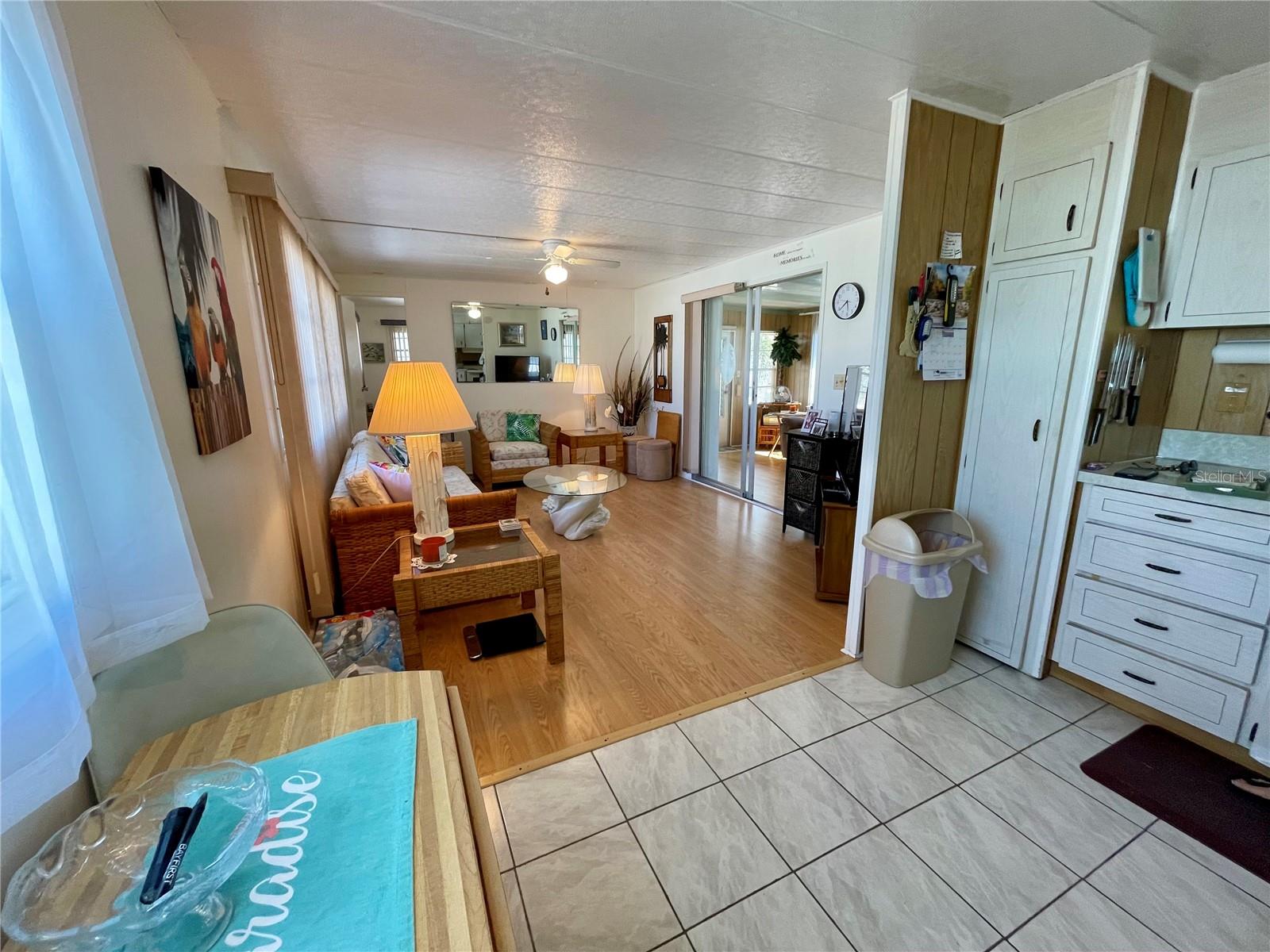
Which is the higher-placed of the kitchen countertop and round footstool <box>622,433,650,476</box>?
the kitchen countertop

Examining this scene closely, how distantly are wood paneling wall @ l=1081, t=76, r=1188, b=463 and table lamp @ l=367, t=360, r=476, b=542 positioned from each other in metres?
2.51

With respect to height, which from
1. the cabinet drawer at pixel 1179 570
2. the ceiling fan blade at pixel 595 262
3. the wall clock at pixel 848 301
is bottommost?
the cabinet drawer at pixel 1179 570

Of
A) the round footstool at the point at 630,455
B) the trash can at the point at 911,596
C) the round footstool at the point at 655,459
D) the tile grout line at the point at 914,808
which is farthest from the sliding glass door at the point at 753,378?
the tile grout line at the point at 914,808

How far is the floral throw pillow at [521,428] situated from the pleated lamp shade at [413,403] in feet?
12.9

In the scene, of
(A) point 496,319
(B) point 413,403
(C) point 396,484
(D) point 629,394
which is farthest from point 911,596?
(A) point 496,319

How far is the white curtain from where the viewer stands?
0.56 meters

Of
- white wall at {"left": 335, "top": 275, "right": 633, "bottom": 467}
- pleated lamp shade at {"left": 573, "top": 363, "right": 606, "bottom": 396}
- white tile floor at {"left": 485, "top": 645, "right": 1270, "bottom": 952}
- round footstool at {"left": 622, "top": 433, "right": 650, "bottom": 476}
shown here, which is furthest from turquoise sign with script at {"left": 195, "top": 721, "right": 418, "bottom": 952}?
white wall at {"left": 335, "top": 275, "right": 633, "bottom": 467}

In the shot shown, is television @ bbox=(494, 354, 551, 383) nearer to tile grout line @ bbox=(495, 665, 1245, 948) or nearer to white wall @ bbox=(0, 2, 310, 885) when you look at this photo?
white wall @ bbox=(0, 2, 310, 885)

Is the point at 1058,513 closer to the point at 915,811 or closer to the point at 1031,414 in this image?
the point at 1031,414

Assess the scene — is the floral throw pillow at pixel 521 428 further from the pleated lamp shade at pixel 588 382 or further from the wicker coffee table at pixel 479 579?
the wicker coffee table at pixel 479 579

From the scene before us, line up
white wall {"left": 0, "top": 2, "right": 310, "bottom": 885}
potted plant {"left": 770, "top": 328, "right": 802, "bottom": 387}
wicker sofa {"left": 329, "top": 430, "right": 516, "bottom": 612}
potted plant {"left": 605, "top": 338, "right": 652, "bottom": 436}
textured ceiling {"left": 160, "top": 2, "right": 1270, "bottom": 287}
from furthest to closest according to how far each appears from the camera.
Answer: potted plant {"left": 770, "top": 328, "right": 802, "bottom": 387}
potted plant {"left": 605, "top": 338, "right": 652, "bottom": 436}
wicker sofa {"left": 329, "top": 430, "right": 516, "bottom": 612}
textured ceiling {"left": 160, "top": 2, "right": 1270, "bottom": 287}
white wall {"left": 0, "top": 2, "right": 310, "bottom": 885}

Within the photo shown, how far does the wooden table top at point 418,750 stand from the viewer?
1.93ft

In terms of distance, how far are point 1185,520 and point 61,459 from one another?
2868 millimetres

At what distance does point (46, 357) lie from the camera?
655 millimetres
